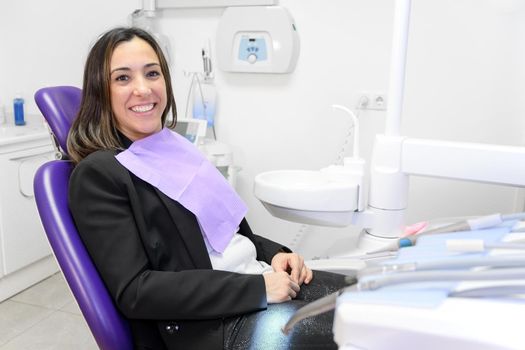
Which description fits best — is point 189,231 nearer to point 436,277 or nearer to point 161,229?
point 161,229

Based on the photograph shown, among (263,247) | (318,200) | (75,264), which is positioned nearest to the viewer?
(75,264)

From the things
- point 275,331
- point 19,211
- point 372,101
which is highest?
point 372,101

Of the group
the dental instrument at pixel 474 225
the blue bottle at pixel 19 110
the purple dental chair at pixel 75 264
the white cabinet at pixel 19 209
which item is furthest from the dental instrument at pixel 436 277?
the blue bottle at pixel 19 110

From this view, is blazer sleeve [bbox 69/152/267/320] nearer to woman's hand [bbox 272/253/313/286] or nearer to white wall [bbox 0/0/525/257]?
woman's hand [bbox 272/253/313/286]

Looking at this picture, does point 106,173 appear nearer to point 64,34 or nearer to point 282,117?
point 282,117

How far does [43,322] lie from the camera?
2.08m

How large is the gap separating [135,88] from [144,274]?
0.45m

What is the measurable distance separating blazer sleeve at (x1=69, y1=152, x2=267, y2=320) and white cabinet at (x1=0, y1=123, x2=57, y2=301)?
51.9 inches

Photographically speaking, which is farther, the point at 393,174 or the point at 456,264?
the point at 393,174

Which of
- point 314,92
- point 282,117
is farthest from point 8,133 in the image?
point 314,92

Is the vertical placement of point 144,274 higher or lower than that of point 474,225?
lower

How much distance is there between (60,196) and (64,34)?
184 cm

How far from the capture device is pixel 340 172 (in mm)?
1612

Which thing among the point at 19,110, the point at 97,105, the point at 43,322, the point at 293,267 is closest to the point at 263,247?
the point at 293,267
